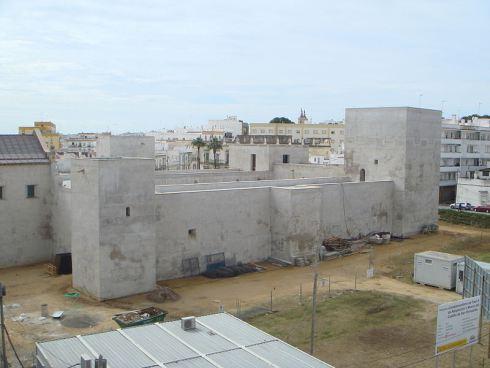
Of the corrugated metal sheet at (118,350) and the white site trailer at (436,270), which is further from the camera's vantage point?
the white site trailer at (436,270)

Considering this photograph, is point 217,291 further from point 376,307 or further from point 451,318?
point 451,318

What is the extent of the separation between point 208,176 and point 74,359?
3065 centimetres

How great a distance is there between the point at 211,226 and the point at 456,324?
15.7 metres

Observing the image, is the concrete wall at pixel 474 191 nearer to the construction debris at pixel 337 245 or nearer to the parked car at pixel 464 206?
the parked car at pixel 464 206

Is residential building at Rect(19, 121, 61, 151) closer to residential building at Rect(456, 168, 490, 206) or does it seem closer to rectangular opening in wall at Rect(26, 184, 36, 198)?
rectangular opening in wall at Rect(26, 184, 36, 198)

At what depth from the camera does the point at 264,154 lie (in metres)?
47.0

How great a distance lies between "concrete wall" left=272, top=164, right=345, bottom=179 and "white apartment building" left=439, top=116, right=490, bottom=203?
673 inches

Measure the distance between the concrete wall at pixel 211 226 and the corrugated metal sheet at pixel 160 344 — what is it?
13505mm

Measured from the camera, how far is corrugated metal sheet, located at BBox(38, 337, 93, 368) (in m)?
11.0

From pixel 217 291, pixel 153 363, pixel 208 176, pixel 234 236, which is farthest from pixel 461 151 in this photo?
pixel 153 363

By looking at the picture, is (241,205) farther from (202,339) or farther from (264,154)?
(264,154)

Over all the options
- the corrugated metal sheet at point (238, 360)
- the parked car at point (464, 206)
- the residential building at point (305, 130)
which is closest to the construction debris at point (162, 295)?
the corrugated metal sheet at point (238, 360)

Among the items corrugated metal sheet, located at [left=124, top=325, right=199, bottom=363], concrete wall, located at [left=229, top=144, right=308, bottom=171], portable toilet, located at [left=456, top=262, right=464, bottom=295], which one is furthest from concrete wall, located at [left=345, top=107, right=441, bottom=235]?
corrugated metal sheet, located at [left=124, top=325, right=199, bottom=363]

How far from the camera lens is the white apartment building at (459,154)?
55.4 metres
